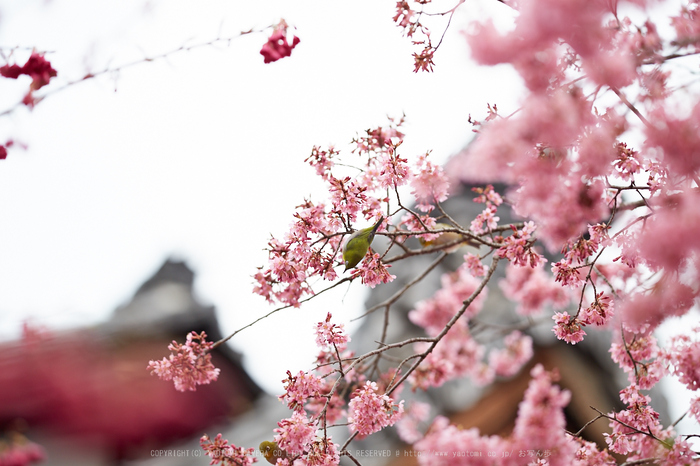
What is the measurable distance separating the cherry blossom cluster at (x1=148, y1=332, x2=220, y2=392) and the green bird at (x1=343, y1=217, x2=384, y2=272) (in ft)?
1.81

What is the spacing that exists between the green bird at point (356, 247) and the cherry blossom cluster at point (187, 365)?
0.55m

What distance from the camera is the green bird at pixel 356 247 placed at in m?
1.15

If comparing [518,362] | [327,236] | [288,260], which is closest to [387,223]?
[327,236]

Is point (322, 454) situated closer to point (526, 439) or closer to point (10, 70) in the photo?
point (10, 70)

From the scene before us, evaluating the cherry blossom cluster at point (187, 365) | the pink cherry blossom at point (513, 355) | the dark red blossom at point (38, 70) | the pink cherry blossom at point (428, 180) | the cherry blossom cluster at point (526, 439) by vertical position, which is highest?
the dark red blossom at point (38, 70)

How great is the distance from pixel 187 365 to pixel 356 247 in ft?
2.37

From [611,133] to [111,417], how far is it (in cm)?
404

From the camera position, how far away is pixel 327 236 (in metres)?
1.21

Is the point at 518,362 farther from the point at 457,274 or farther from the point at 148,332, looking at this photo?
the point at 148,332

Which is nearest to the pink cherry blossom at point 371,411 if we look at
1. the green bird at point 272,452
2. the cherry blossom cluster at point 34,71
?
the green bird at point 272,452

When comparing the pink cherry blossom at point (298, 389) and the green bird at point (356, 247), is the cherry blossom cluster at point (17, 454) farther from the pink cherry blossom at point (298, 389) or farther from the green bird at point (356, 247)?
the green bird at point (356, 247)

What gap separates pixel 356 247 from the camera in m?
1.15

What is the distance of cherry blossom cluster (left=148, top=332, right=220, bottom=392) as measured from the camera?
1.35 metres

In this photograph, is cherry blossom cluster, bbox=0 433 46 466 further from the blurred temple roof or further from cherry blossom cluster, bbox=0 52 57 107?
cherry blossom cluster, bbox=0 52 57 107
